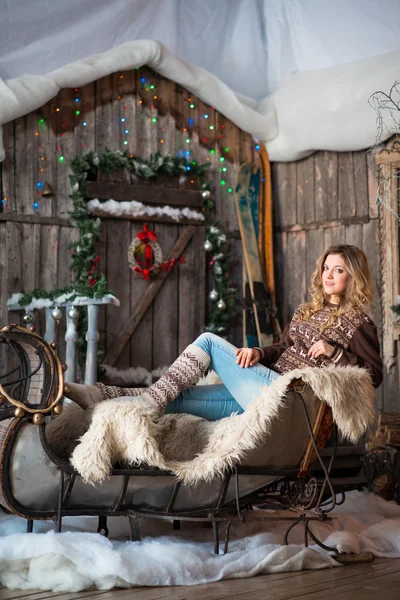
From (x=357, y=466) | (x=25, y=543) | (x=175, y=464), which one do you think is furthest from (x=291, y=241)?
(x=25, y=543)

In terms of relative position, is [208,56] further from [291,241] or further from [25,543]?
[25,543]

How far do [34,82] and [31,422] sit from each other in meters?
3.55

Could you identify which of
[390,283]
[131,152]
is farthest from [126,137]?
[390,283]

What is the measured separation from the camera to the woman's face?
3.43 m

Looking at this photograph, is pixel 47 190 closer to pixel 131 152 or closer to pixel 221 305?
pixel 131 152

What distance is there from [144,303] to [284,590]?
397 cm

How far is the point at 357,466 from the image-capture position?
17.4ft

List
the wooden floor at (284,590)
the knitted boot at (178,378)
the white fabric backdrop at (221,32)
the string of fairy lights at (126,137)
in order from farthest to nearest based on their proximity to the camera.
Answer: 1. the string of fairy lights at (126,137)
2. the white fabric backdrop at (221,32)
3. the knitted boot at (178,378)
4. the wooden floor at (284,590)

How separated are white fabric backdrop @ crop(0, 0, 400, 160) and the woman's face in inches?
106

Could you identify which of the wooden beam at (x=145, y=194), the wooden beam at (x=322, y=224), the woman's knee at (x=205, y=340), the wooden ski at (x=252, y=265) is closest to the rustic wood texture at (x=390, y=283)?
the wooden beam at (x=322, y=224)

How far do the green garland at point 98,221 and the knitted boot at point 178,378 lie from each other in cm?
247

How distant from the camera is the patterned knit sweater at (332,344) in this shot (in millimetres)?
3215

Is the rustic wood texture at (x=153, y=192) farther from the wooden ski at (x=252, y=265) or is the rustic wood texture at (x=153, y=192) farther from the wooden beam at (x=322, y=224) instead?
the wooden ski at (x=252, y=265)

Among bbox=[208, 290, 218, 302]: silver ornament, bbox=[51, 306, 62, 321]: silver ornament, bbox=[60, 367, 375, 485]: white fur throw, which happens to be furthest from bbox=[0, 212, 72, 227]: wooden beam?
bbox=[60, 367, 375, 485]: white fur throw
